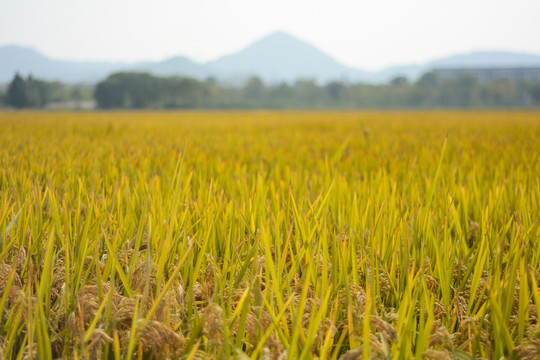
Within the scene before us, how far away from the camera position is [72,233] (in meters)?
1.34

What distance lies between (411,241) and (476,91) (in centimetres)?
7220

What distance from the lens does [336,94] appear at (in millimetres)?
69062

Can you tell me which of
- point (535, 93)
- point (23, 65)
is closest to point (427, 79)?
point (535, 93)

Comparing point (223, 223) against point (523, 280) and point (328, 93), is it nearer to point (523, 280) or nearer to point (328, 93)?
point (523, 280)

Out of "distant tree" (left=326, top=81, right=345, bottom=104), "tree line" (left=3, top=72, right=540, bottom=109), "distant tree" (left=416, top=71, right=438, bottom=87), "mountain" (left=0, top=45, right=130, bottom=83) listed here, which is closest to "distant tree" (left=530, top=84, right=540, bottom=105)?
"tree line" (left=3, top=72, right=540, bottom=109)

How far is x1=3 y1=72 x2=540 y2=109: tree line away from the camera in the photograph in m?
58.0

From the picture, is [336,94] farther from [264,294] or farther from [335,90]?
[264,294]

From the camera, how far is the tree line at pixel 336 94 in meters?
58.0

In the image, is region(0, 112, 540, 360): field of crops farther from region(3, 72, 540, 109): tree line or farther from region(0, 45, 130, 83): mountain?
region(3, 72, 540, 109): tree line

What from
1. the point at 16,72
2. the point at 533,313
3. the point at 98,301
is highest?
the point at 16,72

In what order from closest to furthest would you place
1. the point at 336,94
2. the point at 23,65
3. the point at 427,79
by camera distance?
the point at 23,65 < the point at 336,94 < the point at 427,79

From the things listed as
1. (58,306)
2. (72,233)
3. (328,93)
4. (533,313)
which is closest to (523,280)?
(533,313)

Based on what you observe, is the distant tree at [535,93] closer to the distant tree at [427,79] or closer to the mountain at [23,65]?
the distant tree at [427,79]

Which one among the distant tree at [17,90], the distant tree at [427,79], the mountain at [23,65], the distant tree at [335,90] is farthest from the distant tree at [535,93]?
the distant tree at [17,90]
